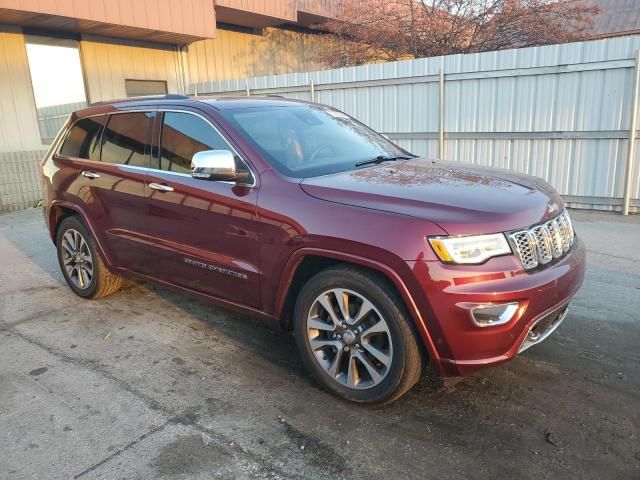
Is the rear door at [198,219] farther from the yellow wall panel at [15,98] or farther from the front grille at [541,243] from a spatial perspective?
the yellow wall panel at [15,98]

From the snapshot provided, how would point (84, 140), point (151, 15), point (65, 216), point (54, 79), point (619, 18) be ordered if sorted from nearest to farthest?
point (84, 140) → point (65, 216) → point (151, 15) → point (54, 79) → point (619, 18)

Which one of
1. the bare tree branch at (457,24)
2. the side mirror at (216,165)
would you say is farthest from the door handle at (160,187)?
the bare tree branch at (457,24)

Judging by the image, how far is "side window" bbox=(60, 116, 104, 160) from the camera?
15.3 feet

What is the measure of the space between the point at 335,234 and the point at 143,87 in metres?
11.4

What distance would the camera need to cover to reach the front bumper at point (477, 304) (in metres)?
2.60

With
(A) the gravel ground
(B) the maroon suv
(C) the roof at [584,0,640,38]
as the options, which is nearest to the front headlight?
(B) the maroon suv

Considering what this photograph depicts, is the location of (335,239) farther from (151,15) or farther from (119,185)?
(151,15)

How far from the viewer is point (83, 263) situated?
195 inches

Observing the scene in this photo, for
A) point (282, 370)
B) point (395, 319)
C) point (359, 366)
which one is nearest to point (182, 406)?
point (282, 370)

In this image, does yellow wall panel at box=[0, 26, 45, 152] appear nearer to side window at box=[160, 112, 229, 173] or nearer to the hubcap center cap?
side window at box=[160, 112, 229, 173]

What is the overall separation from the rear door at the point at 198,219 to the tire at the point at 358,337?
0.50m

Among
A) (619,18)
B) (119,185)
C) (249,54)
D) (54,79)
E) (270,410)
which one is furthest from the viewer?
(619,18)

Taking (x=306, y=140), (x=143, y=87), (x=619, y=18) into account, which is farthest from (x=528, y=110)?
(x=619, y=18)

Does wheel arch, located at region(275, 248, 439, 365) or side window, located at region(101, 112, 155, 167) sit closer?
wheel arch, located at region(275, 248, 439, 365)
